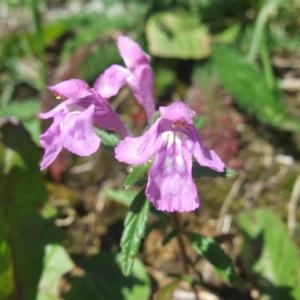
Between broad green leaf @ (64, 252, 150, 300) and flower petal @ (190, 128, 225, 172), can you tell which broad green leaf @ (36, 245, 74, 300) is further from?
flower petal @ (190, 128, 225, 172)

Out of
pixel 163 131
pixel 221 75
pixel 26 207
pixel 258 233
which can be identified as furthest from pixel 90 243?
pixel 163 131

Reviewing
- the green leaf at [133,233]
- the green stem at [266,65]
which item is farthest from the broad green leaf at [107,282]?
the green stem at [266,65]

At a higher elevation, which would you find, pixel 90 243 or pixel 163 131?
pixel 163 131

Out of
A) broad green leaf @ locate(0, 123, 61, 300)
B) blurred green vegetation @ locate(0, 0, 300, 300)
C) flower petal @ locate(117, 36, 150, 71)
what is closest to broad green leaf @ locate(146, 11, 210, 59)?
blurred green vegetation @ locate(0, 0, 300, 300)

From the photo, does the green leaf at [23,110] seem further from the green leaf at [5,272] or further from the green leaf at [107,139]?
the green leaf at [107,139]

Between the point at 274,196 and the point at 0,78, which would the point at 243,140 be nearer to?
the point at 274,196

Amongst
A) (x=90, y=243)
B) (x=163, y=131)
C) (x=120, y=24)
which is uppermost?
(x=163, y=131)
